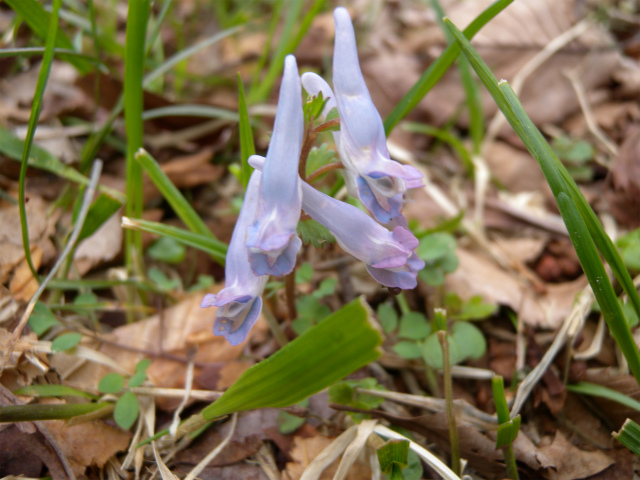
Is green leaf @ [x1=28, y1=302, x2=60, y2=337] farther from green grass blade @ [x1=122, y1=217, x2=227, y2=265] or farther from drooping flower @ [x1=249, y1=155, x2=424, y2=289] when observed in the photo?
drooping flower @ [x1=249, y1=155, x2=424, y2=289]

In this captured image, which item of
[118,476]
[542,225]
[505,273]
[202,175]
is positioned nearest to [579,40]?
[542,225]

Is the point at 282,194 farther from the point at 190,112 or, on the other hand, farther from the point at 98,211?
the point at 190,112

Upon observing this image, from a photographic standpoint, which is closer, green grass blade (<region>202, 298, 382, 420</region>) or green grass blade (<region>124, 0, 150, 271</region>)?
green grass blade (<region>202, 298, 382, 420</region>)

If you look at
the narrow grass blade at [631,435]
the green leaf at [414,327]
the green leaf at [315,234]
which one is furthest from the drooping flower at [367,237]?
the narrow grass blade at [631,435]

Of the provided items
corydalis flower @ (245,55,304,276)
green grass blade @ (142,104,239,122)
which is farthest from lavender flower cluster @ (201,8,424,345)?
green grass blade @ (142,104,239,122)

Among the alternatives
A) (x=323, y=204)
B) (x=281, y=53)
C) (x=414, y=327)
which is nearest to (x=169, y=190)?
(x=323, y=204)

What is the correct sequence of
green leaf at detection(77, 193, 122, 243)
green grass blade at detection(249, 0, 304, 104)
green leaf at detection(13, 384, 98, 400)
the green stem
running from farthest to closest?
green grass blade at detection(249, 0, 304, 104) < green leaf at detection(77, 193, 122, 243) < green leaf at detection(13, 384, 98, 400) < the green stem
